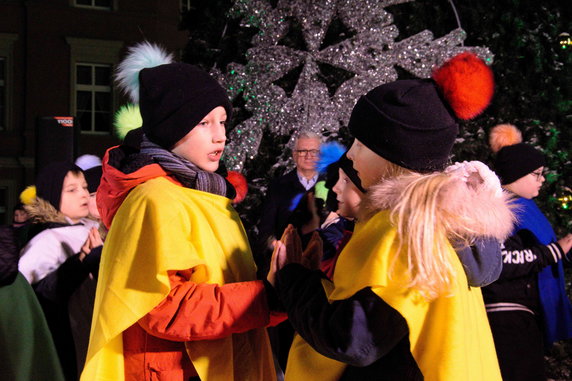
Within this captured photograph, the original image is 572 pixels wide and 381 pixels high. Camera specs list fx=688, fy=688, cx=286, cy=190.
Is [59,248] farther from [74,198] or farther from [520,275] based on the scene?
[520,275]

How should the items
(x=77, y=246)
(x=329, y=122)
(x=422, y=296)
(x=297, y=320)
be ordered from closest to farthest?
(x=422, y=296) < (x=297, y=320) < (x=77, y=246) < (x=329, y=122)

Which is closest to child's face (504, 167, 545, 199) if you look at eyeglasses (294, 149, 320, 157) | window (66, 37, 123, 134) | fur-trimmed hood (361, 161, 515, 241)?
eyeglasses (294, 149, 320, 157)

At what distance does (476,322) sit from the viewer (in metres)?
1.87

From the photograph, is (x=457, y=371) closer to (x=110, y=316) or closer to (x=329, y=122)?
(x=110, y=316)

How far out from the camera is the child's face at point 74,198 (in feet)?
13.1

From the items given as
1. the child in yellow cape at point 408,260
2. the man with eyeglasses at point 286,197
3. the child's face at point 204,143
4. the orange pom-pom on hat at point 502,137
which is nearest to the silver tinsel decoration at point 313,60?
the man with eyeglasses at point 286,197

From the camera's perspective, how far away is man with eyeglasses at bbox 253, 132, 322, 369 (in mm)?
4410

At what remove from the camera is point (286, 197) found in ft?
14.8

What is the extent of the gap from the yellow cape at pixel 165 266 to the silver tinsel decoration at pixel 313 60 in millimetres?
2857

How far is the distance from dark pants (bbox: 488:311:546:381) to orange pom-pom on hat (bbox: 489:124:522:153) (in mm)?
1333

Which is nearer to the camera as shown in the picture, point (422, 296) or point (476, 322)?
point (422, 296)

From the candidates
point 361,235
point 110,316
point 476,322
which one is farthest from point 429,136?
point 110,316

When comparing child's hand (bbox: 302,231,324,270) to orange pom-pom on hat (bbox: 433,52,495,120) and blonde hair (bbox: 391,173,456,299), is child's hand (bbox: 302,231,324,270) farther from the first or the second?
orange pom-pom on hat (bbox: 433,52,495,120)

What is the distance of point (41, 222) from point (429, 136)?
8.65ft
